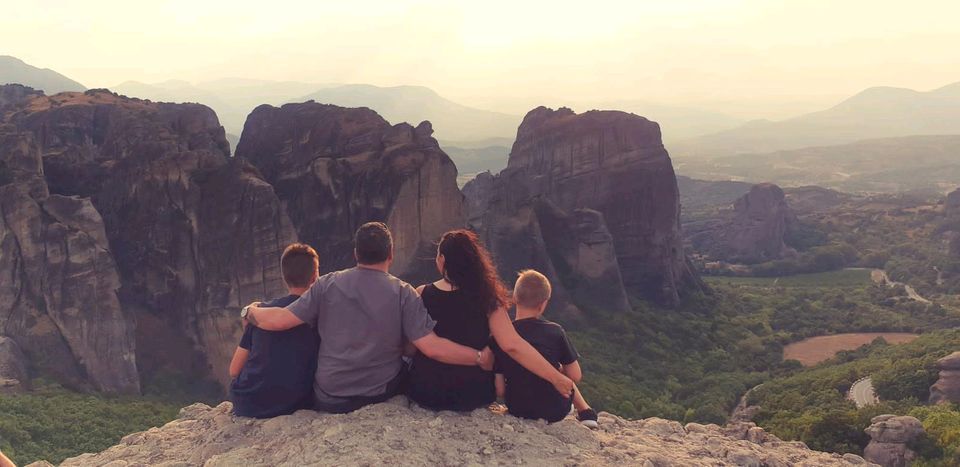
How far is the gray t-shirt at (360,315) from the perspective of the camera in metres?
8.50

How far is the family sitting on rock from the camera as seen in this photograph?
854cm

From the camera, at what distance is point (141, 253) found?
33844 mm

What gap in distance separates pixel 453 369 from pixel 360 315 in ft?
5.01

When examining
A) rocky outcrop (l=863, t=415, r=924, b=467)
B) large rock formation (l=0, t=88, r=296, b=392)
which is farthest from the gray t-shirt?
large rock formation (l=0, t=88, r=296, b=392)

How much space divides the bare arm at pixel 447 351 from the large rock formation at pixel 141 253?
26883 mm

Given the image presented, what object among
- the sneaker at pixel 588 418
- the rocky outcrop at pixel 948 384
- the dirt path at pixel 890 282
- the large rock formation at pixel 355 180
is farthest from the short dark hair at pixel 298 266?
the dirt path at pixel 890 282

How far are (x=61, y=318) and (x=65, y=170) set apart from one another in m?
9.47

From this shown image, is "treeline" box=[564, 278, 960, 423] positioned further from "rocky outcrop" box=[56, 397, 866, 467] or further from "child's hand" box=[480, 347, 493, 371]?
"child's hand" box=[480, 347, 493, 371]

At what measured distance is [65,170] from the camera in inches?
1364

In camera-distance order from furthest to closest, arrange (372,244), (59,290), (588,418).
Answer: (59,290) → (588,418) → (372,244)

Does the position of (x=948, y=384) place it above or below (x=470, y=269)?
below

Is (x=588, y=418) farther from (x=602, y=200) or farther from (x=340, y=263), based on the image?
(x=602, y=200)

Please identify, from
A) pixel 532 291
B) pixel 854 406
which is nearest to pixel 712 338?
pixel 854 406

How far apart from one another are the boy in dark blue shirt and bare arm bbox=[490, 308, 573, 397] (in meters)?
2.57
